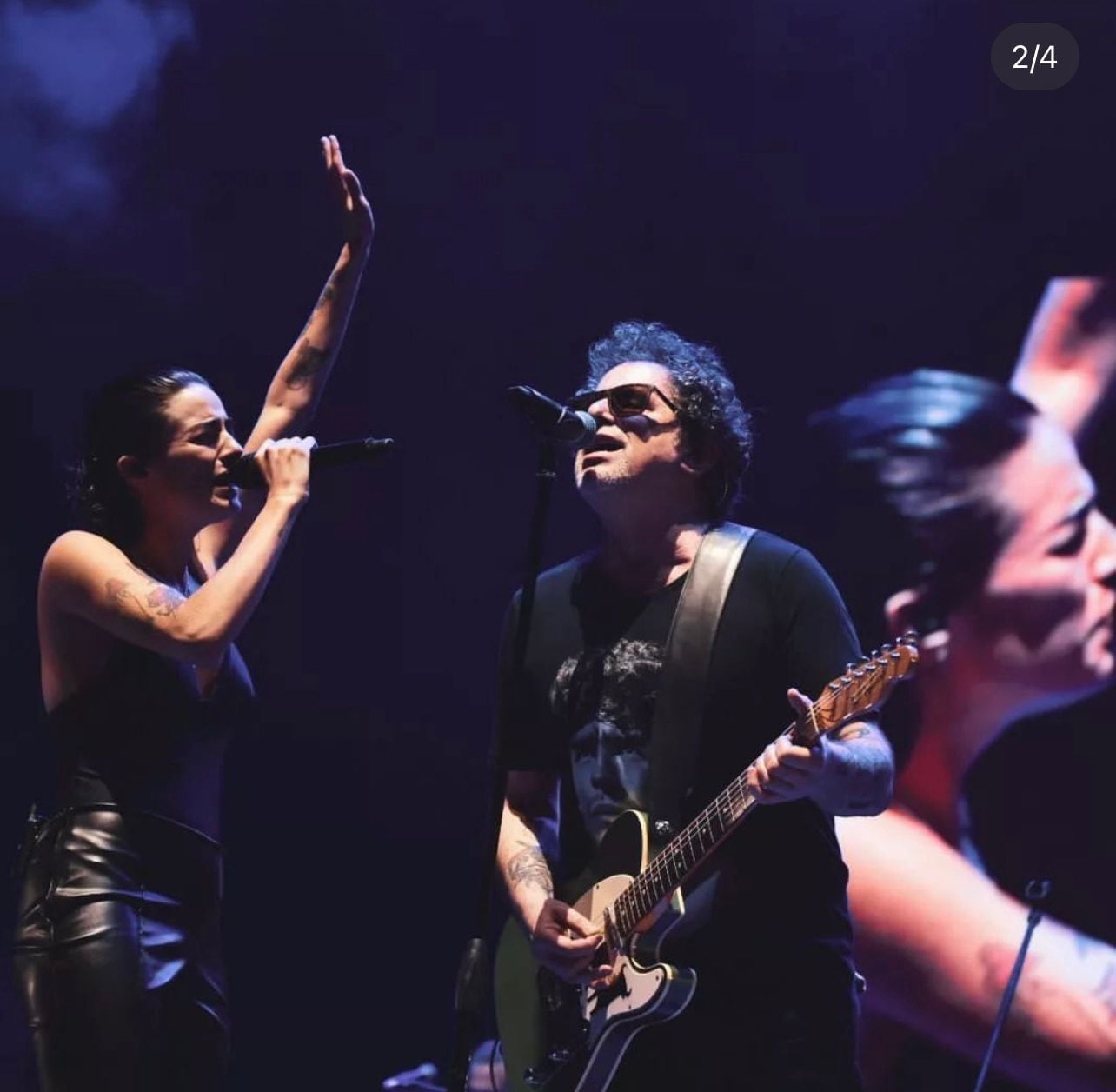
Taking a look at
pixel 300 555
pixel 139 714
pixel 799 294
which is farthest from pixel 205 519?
pixel 799 294

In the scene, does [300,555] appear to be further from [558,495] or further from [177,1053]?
[177,1053]

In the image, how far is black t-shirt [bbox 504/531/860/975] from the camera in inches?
94.7

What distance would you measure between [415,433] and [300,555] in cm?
54

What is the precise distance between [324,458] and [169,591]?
1.24 ft

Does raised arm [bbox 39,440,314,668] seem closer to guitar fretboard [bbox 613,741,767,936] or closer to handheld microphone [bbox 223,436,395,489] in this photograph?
handheld microphone [bbox 223,436,395,489]

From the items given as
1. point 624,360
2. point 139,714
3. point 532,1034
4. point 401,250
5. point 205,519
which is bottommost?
point 532,1034

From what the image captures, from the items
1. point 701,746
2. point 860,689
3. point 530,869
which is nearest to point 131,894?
point 530,869

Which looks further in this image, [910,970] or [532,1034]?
[910,970]

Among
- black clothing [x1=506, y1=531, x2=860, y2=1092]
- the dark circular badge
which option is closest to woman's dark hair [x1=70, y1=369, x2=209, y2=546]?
black clothing [x1=506, y1=531, x2=860, y2=1092]

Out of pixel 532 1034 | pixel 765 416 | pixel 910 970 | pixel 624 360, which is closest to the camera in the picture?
pixel 532 1034

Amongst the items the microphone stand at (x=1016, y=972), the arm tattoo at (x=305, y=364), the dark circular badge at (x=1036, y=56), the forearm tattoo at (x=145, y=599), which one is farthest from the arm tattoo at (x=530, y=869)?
the dark circular badge at (x=1036, y=56)

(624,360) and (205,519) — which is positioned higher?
(624,360)

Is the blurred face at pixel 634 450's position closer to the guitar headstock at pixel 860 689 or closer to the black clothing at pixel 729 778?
the black clothing at pixel 729 778

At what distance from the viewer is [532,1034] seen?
267 cm
